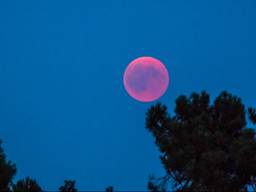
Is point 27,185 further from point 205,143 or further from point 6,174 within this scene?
point 205,143

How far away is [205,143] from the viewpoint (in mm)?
17328

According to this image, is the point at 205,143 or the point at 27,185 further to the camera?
the point at 205,143

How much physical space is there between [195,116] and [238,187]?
351 centimetres

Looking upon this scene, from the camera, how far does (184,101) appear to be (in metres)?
19.8

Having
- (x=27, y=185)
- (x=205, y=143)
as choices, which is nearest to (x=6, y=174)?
(x=27, y=185)

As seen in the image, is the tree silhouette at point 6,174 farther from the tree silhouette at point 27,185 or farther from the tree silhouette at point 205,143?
the tree silhouette at point 205,143

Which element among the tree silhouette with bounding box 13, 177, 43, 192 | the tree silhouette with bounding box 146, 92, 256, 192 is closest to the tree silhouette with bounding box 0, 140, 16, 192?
the tree silhouette with bounding box 13, 177, 43, 192

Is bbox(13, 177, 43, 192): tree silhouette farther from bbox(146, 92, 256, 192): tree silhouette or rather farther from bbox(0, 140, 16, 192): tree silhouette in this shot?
bbox(146, 92, 256, 192): tree silhouette

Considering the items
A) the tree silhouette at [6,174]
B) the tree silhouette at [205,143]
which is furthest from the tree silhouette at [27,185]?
the tree silhouette at [205,143]

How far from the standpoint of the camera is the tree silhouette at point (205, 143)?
1653 centimetres

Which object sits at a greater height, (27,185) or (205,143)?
(205,143)

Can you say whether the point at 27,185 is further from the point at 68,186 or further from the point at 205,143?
the point at 205,143

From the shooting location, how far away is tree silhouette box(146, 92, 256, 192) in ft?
54.2

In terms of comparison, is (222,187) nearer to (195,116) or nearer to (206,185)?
(206,185)
